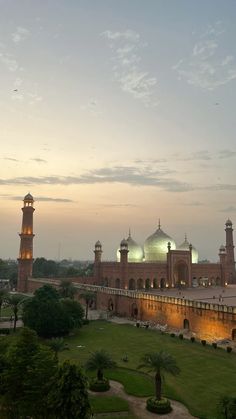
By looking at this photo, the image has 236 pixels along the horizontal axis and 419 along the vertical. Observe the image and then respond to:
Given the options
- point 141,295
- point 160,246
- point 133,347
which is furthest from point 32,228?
point 133,347

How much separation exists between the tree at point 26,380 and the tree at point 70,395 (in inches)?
26.2

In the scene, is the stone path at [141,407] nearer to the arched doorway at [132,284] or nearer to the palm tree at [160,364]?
the palm tree at [160,364]

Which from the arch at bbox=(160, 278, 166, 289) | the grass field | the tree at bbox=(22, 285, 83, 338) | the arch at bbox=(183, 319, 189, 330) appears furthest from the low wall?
the arch at bbox=(160, 278, 166, 289)

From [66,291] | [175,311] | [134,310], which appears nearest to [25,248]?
[66,291]

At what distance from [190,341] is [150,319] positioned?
11742 mm

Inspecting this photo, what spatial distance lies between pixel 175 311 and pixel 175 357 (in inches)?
502

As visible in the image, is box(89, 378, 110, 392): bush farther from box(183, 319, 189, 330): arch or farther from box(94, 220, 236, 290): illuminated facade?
box(94, 220, 236, 290): illuminated facade

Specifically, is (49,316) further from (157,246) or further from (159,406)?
(157,246)

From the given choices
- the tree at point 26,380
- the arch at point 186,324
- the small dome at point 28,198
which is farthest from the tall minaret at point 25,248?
the tree at point 26,380

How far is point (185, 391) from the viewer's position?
950 inches

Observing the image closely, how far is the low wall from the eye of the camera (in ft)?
123

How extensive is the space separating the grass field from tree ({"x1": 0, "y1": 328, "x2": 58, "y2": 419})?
7.63 metres

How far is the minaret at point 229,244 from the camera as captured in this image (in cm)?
8794

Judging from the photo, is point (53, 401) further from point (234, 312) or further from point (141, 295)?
point (141, 295)
